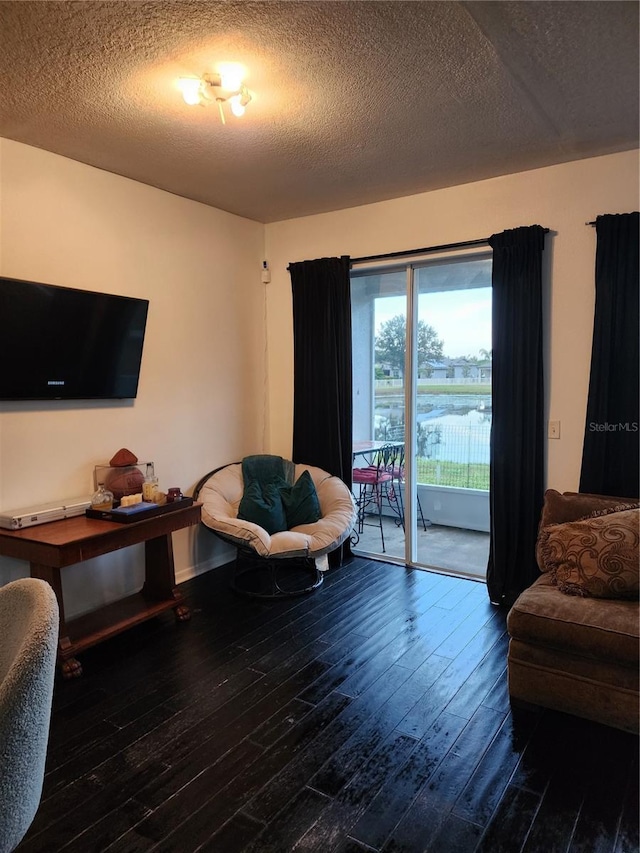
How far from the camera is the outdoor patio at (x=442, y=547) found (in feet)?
13.1

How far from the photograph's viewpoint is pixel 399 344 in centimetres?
411

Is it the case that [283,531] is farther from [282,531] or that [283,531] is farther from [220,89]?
[220,89]

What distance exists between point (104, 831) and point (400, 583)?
2.42 meters

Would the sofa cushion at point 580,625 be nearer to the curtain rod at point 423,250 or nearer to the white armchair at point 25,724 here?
the white armchair at point 25,724

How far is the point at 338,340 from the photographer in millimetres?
4156

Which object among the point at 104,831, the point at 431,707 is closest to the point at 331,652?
the point at 431,707

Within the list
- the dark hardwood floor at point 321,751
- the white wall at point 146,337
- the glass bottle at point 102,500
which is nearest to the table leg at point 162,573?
the dark hardwood floor at point 321,751

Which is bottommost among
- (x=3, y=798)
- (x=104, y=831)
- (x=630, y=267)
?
(x=104, y=831)

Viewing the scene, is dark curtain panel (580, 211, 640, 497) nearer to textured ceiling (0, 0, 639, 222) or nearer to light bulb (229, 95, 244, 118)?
textured ceiling (0, 0, 639, 222)

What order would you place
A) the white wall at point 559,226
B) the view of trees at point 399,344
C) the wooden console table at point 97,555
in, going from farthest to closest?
the view of trees at point 399,344, the white wall at point 559,226, the wooden console table at point 97,555

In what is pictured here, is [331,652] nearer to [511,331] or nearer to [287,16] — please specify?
[511,331]

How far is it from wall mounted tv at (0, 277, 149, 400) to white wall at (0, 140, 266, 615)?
0.39ft

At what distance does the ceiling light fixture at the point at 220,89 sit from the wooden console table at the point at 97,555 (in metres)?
2.04

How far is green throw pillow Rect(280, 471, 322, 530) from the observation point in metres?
3.87
